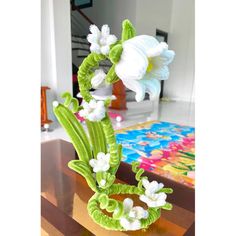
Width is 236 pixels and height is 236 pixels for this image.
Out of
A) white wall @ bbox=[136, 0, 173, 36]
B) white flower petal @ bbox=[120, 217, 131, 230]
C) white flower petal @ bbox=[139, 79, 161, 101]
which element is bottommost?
white flower petal @ bbox=[120, 217, 131, 230]

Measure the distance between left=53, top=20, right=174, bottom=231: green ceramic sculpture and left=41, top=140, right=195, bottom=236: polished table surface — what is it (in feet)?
0.12

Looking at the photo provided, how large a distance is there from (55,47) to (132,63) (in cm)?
284

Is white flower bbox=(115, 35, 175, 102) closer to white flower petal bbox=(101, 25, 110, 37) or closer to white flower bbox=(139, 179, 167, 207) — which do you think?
white flower petal bbox=(101, 25, 110, 37)

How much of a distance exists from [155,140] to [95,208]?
2040 millimetres

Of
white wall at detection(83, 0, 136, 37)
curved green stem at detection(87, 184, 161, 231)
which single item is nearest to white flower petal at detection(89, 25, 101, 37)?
curved green stem at detection(87, 184, 161, 231)

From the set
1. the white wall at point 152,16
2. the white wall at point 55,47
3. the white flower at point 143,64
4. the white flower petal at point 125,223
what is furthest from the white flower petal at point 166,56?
the white wall at point 152,16

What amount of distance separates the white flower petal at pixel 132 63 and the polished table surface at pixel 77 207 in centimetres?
40

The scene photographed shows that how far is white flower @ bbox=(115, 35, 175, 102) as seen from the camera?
A: 44cm

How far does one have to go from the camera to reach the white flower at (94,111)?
1.62 feet

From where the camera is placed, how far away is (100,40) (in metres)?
0.49

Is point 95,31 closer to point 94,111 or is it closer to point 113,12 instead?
point 94,111

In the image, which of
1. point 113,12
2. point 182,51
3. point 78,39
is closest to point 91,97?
point 78,39
